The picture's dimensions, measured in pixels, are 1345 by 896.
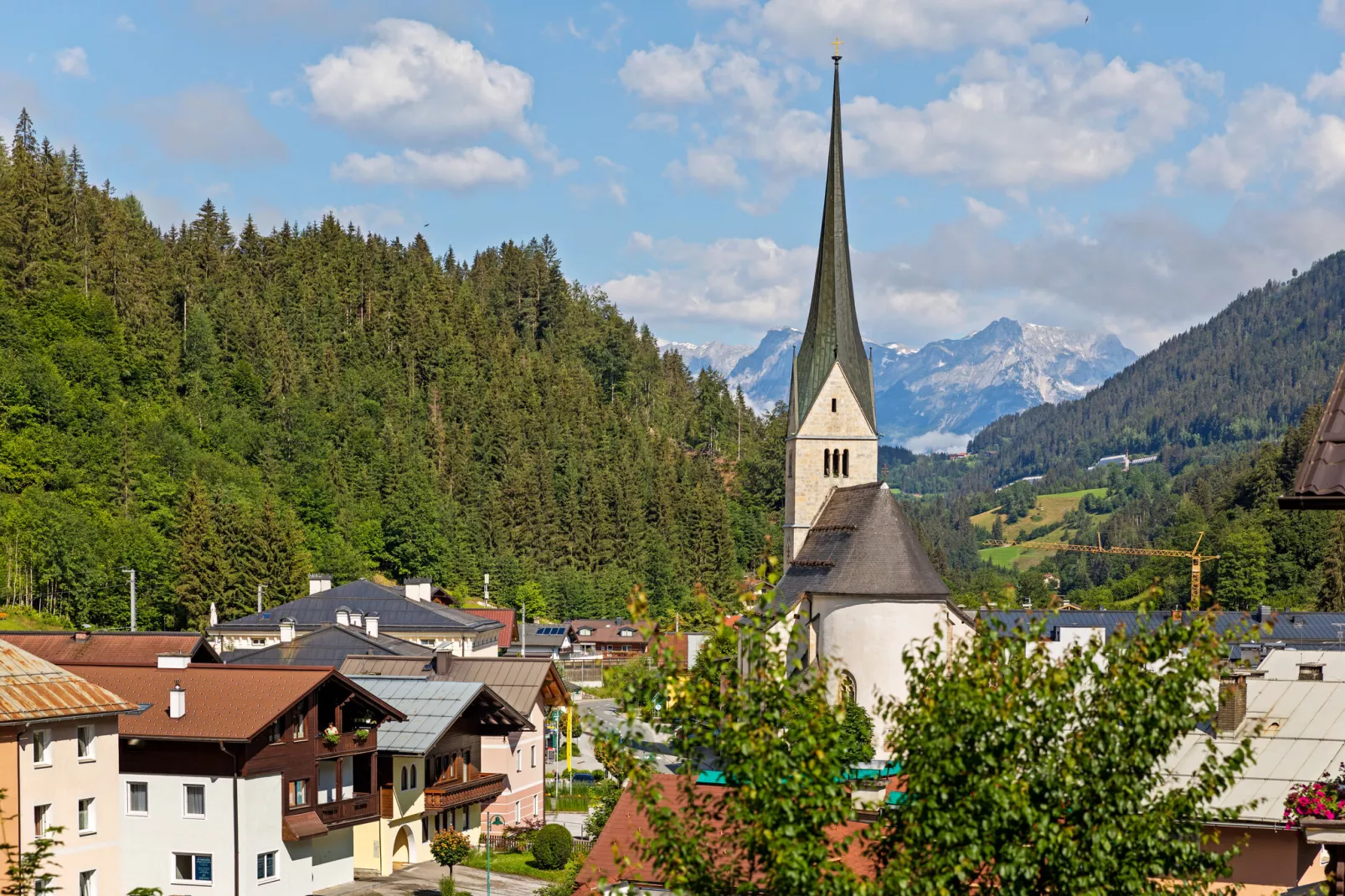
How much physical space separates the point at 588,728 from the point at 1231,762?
5057mm

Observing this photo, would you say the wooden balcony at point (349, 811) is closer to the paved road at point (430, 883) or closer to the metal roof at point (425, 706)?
the paved road at point (430, 883)

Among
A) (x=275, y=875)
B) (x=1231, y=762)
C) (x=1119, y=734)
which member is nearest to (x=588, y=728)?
(x=1119, y=734)

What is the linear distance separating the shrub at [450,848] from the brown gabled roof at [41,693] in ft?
37.8

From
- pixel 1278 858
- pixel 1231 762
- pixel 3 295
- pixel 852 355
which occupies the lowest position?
pixel 1278 858

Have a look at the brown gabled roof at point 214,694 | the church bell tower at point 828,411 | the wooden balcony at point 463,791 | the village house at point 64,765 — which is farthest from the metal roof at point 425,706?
the church bell tower at point 828,411

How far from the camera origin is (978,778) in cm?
1154

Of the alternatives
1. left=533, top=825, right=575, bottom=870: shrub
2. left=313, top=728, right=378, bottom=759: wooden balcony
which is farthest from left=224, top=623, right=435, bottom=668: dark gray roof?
left=313, top=728, right=378, bottom=759: wooden balcony

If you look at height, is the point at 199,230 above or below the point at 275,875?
above

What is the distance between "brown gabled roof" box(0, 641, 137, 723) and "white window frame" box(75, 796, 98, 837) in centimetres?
188

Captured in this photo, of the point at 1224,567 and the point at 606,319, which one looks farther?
the point at 606,319

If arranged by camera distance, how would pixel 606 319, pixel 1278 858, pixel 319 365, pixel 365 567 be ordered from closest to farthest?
1. pixel 1278 858
2. pixel 365 567
3. pixel 319 365
4. pixel 606 319

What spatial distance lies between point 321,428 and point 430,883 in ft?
301

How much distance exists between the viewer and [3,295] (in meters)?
107

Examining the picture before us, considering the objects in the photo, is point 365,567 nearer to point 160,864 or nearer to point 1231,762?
point 160,864
